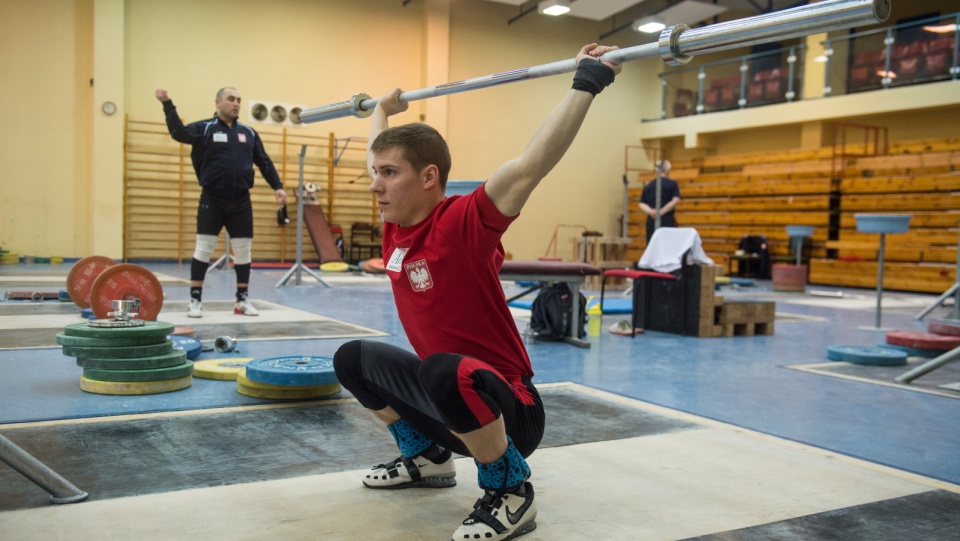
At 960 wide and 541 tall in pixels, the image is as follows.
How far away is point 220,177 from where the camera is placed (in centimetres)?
551

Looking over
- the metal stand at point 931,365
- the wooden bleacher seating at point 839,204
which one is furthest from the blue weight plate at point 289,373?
the wooden bleacher seating at point 839,204

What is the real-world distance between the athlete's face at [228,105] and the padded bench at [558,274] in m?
2.26

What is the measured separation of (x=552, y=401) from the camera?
130 inches

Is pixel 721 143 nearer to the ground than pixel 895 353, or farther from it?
farther from it

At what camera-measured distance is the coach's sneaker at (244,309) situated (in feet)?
19.0

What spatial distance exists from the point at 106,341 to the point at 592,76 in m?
2.24

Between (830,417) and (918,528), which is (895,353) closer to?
(830,417)

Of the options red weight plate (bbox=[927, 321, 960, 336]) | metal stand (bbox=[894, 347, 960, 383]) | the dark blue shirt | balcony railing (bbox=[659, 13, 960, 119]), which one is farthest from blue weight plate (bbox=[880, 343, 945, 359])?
balcony railing (bbox=[659, 13, 960, 119])

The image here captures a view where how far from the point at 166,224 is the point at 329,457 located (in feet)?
36.9

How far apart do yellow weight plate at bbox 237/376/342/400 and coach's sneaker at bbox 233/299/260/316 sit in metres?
2.72

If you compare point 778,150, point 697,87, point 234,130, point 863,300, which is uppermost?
point 697,87

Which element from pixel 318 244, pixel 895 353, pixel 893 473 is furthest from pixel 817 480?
pixel 318 244

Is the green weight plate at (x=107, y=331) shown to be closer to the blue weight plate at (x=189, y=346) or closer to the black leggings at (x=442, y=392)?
the blue weight plate at (x=189, y=346)

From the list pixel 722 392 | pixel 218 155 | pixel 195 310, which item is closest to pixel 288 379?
pixel 722 392
